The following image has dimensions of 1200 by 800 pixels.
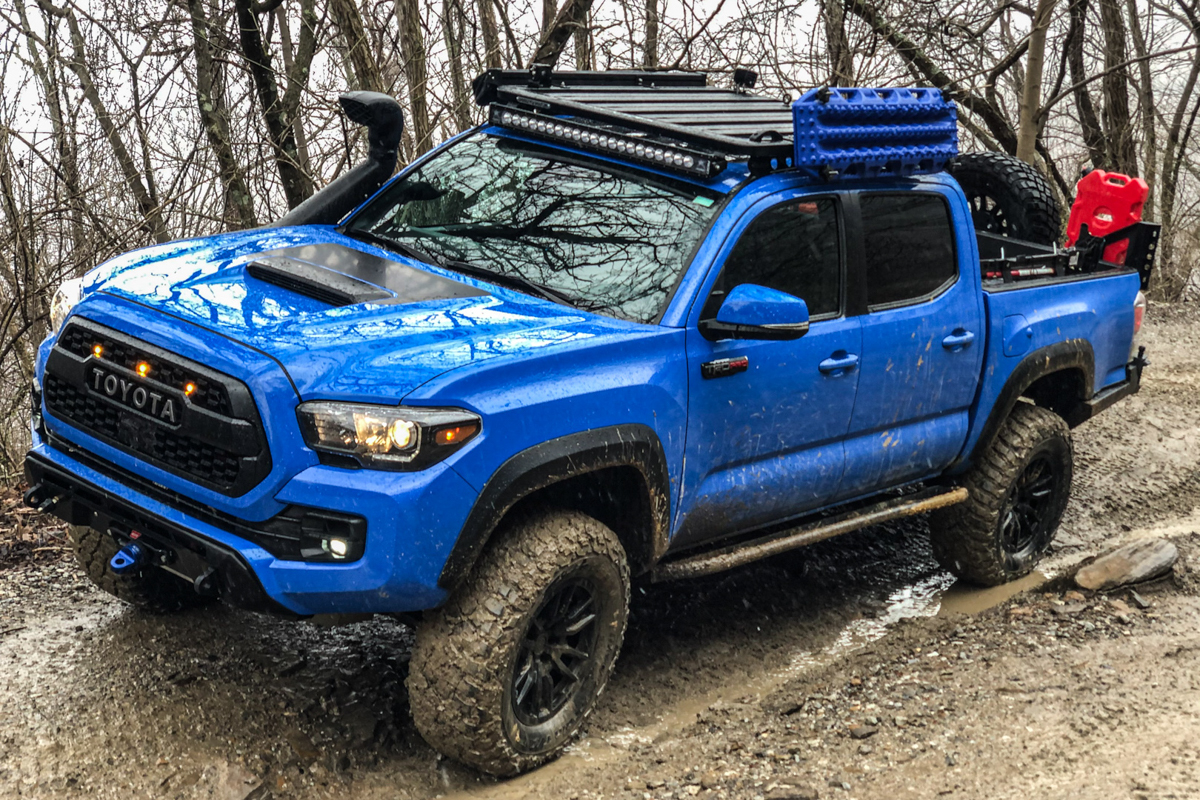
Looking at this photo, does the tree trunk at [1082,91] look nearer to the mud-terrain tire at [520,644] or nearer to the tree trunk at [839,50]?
the tree trunk at [839,50]

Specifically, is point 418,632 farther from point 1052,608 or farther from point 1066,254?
point 1066,254

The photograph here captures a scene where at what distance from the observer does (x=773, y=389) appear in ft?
13.9

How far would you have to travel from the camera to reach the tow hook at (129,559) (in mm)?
3457

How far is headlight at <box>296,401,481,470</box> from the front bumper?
43mm

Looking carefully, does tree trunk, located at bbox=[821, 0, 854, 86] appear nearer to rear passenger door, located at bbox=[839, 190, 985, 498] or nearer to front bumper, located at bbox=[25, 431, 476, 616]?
rear passenger door, located at bbox=[839, 190, 985, 498]

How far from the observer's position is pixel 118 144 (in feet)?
29.0

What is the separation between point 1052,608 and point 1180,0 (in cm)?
1437

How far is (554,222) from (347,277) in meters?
0.79

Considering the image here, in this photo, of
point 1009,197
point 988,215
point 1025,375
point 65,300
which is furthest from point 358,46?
point 1025,375

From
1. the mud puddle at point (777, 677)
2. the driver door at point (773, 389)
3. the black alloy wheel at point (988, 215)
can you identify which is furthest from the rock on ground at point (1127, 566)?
the black alloy wheel at point (988, 215)

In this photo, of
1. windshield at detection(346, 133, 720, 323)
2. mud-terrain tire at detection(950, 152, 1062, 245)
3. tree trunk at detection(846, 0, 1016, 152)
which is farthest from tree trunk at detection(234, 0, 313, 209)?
tree trunk at detection(846, 0, 1016, 152)

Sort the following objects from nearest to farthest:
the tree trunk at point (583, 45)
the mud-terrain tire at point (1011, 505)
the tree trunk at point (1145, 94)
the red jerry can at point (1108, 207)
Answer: the mud-terrain tire at point (1011, 505), the red jerry can at point (1108, 207), the tree trunk at point (583, 45), the tree trunk at point (1145, 94)

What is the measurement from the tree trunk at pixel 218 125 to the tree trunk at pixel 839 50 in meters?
4.90

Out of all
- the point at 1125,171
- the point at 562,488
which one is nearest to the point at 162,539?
the point at 562,488
